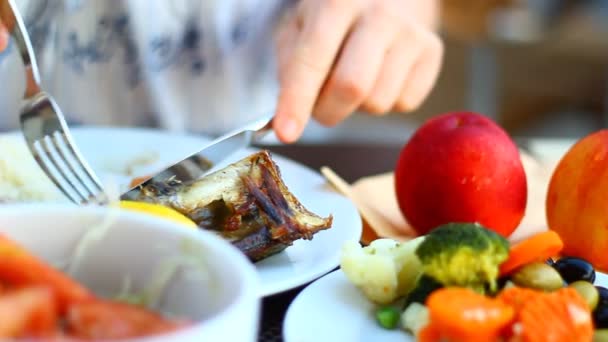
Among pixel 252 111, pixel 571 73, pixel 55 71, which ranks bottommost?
pixel 571 73

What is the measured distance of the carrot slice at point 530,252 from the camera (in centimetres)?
48

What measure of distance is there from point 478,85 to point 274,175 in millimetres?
2366

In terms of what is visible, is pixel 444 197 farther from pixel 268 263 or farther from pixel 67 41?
pixel 67 41

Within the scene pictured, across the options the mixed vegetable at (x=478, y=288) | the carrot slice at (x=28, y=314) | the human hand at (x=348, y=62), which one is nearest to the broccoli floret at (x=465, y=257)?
the mixed vegetable at (x=478, y=288)

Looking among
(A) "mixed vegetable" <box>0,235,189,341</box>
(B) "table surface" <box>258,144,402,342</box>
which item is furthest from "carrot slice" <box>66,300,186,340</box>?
(B) "table surface" <box>258,144,402,342</box>

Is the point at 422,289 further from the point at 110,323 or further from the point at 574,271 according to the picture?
the point at 110,323

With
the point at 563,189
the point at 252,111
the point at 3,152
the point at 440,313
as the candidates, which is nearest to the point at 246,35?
the point at 252,111

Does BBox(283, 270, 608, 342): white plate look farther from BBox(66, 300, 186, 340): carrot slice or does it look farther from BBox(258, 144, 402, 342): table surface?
BBox(258, 144, 402, 342): table surface

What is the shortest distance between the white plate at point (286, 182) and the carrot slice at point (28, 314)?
21 cm

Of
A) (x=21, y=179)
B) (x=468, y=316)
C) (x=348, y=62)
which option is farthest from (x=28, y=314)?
(x=348, y=62)

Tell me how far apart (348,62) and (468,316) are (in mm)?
500

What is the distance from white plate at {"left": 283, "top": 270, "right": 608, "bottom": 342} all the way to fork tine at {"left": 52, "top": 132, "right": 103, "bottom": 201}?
21 centimetres

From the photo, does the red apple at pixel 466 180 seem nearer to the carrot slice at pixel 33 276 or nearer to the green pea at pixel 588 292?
the green pea at pixel 588 292

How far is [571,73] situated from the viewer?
3.00m
